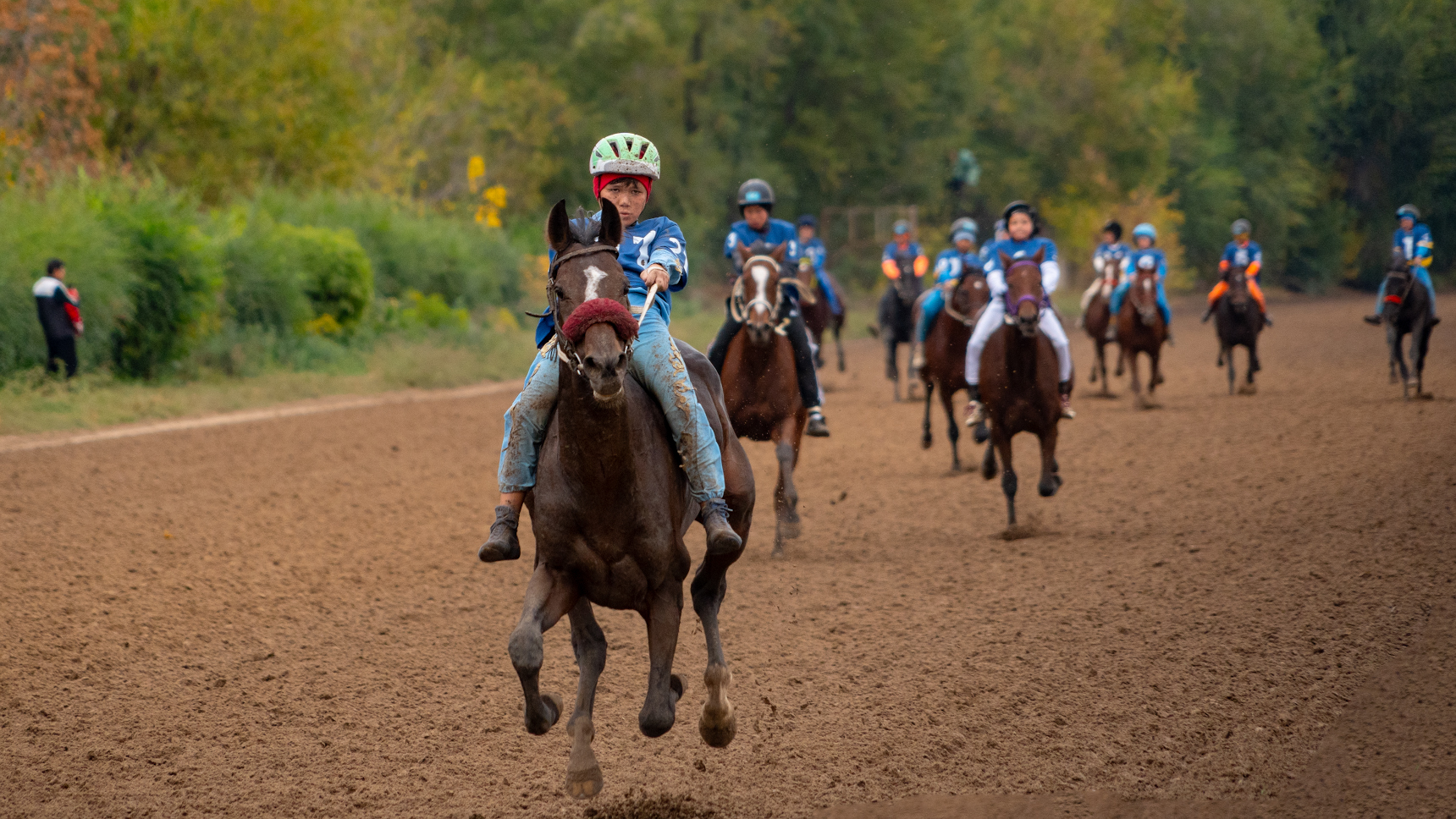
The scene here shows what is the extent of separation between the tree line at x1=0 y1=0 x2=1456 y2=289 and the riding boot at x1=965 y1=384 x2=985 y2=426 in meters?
19.4

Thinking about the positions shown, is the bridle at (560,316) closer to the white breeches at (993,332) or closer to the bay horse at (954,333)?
the white breeches at (993,332)

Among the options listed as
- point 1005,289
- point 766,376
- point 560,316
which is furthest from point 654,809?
point 1005,289

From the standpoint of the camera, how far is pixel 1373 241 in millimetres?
57438

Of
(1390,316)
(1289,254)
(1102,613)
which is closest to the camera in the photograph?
(1102,613)

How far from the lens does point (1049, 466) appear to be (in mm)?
10789

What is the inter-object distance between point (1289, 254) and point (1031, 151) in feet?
46.5

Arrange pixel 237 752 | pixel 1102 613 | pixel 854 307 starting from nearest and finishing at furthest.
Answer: pixel 237 752
pixel 1102 613
pixel 854 307

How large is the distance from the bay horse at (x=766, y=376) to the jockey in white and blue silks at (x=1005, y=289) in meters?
1.81

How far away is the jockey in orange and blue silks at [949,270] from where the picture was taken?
1427 centimetres

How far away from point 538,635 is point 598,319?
1254mm

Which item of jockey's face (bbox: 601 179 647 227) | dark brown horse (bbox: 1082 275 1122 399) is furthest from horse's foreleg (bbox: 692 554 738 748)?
dark brown horse (bbox: 1082 275 1122 399)

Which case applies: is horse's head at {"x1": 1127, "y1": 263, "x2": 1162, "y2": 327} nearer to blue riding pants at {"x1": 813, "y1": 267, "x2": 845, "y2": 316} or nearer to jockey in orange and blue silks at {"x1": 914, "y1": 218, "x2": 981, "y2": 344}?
jockey in orange and blue silks at {"x1": 914, "y1": 218, "x2": 981, "y2": 344}

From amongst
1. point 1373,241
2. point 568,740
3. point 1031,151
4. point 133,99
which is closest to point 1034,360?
point 568,740

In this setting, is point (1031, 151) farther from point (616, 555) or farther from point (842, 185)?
point (616, 555)
